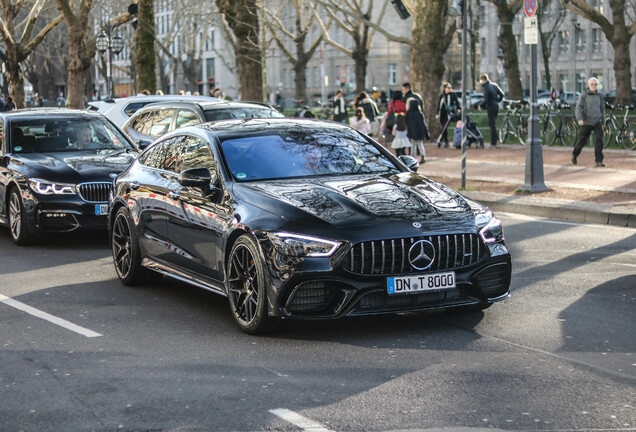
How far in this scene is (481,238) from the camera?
7836 millimetres

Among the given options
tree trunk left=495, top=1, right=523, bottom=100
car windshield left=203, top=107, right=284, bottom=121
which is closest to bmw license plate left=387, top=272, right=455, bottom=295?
car windshield left=203, top=107, right=284, bottom=121

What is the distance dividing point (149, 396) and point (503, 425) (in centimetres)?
191

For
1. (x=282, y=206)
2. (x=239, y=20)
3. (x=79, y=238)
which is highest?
(x=239, y=20)

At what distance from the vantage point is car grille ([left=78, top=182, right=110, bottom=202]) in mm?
13117

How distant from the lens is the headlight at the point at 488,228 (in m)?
7.87

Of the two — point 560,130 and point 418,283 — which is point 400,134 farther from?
point 418,283

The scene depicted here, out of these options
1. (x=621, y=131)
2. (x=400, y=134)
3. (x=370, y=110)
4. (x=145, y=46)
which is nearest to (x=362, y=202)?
(x=400, y=134)

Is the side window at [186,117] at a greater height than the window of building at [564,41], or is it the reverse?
the window of building at [564,41]

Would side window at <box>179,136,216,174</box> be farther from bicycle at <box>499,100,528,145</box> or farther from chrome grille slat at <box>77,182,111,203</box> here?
bicycle at <box>499,100,528,145</box>

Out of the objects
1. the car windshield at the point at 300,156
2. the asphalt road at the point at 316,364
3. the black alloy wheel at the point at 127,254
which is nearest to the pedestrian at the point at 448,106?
the asphalt road at the point at 316,364

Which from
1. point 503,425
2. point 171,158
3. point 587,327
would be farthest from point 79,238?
point 503,425

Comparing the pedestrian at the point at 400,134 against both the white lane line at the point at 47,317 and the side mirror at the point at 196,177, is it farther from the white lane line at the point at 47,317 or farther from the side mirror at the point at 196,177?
the side mirror at the point at 196,177

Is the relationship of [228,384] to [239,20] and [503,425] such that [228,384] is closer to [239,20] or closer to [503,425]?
[503,425]

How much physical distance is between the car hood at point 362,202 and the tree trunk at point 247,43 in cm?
2232
